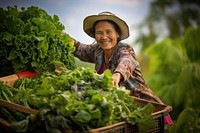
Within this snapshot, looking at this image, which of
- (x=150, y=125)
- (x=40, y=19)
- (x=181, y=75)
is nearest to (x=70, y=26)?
(x=40, y=19)

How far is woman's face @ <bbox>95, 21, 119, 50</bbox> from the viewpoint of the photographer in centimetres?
271

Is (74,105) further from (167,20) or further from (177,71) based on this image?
(167,20)

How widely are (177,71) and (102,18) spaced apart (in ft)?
9.83

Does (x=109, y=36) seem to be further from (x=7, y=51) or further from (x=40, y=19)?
(x=7, y=51)

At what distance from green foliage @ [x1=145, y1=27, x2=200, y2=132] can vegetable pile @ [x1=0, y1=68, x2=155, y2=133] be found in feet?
9.71

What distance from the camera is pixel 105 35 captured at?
2703mm

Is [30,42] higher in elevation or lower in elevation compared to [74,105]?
higher

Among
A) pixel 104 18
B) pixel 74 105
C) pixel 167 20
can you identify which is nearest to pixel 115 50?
pixel 104 18

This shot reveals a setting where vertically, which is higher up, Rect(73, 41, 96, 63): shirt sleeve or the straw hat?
the straw hat

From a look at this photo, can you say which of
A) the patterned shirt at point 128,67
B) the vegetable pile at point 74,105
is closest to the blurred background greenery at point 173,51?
the patterned shirt at point 128,67

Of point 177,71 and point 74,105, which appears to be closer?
point 74,105

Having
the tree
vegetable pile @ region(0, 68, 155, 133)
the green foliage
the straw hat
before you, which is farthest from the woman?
the tree

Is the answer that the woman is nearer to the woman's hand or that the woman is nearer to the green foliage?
the woman's hand

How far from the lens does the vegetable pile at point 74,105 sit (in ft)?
6.26
